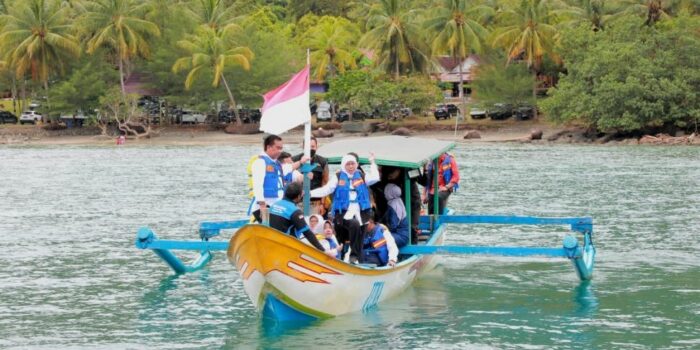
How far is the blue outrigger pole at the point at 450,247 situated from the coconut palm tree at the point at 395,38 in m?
58.3

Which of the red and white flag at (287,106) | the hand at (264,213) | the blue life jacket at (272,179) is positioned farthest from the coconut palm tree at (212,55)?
the hand at (264,213)

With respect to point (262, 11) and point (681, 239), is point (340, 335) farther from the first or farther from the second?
point (262, 11)

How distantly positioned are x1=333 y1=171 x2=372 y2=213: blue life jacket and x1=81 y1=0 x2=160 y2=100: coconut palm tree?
63155mm

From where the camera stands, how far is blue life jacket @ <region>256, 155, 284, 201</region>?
1444 centimetres

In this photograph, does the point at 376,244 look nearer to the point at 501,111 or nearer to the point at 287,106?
the point at 287,106

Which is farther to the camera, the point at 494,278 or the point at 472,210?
the point at 472,210

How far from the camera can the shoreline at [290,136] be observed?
226ft

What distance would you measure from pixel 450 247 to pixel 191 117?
6898 cm

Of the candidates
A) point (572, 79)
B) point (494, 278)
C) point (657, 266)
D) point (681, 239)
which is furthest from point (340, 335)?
point (572, 79)

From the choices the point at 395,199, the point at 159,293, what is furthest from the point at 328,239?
the point at 159,293

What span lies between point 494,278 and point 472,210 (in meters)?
11.2

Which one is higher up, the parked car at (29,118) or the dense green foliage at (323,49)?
the dense green foliage at (323,49)

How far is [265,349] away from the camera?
539 inches

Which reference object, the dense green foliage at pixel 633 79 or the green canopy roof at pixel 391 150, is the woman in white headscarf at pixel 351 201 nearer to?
the green canopy roof at pixel 391 150
